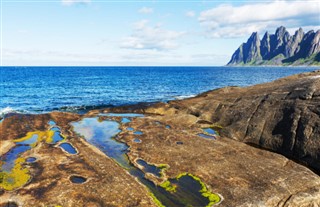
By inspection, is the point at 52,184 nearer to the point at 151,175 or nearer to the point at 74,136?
the point at 151,175

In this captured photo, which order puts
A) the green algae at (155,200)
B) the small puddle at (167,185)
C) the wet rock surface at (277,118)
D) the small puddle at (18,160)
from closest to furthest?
the green algae at (155,200)
the small puddle at (167,185)
the small puddle at (18,160)
the wet rock surface at (277,118)

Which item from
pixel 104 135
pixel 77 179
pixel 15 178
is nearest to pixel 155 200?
pixel 77 179

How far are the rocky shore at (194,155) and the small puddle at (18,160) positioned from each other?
0.13 metres

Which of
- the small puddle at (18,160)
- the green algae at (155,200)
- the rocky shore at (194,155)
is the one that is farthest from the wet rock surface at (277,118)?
the small puddle at (18,160)

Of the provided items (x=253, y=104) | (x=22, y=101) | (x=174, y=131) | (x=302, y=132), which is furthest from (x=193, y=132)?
(x=22, y=101)

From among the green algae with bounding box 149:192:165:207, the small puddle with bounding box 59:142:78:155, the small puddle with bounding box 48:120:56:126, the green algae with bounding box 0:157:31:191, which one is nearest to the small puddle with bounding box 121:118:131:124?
the small puddle with bounding box 48:120:56:126

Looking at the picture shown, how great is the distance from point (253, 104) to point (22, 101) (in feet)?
211

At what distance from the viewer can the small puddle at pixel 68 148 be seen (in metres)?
30.5

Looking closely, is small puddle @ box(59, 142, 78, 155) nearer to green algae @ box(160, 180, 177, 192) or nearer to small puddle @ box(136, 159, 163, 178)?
small puddle @ box(136, 159, 163, 178)

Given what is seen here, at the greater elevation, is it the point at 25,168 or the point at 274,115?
the point at 274,115

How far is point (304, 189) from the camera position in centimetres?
2144

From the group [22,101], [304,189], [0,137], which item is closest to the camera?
[304,189]

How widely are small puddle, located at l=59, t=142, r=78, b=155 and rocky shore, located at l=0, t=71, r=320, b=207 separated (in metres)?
0.45

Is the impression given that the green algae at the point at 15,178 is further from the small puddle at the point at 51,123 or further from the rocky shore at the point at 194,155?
the small puddle at the point at 51,123
